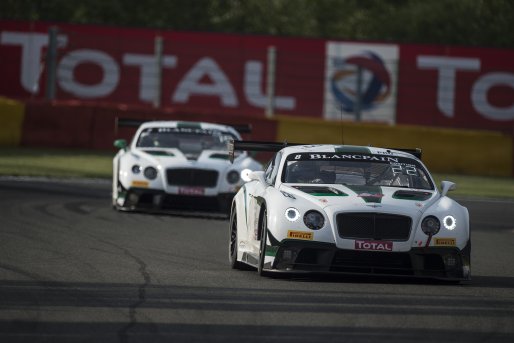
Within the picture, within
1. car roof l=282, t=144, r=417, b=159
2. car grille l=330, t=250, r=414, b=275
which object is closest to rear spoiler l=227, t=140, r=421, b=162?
car roof l=282, t=144, r=417, b=159

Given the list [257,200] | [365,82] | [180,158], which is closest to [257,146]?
[257,200]

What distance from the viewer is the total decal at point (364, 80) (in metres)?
32.2

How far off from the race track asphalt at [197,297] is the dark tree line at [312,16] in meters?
33.3

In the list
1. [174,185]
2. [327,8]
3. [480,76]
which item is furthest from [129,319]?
[327,8]

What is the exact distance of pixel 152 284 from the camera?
10625 mm

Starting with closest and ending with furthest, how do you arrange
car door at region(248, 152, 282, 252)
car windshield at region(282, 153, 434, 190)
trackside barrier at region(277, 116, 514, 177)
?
1. car door at region(248, 152, 282, 252)
2. car windshield at region(282, 153, 434, 190)
3. trackside barrier at region(277, 116, 514, 177)

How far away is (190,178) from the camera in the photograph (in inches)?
707

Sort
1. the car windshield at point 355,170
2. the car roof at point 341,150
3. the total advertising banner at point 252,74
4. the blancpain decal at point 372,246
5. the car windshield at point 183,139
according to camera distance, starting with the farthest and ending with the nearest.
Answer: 1. the total advertising banner at point 252,74
2. the car windshield at point 183,139
3. the car roof at point 341,150
4. the car windshield at point 355,170
5. the blancpain decal at point 372,246

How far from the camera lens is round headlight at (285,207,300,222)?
11.1 metres

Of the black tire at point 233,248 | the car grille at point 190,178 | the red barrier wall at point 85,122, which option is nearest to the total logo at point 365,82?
the red barrier wall at point 85,122

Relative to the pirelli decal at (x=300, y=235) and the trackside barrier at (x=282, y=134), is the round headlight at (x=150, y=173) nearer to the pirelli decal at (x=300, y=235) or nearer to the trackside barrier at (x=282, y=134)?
the pirelli decal at (x=300, y=235)

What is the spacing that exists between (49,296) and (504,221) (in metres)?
10.8

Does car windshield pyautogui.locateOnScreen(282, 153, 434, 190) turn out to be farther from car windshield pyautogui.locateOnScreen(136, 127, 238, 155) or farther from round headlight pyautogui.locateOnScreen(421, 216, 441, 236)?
car windshield pyautogui.locateOnScreen(136, 127, 238, 155)

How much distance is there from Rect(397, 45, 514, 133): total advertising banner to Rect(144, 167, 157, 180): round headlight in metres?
15.1
